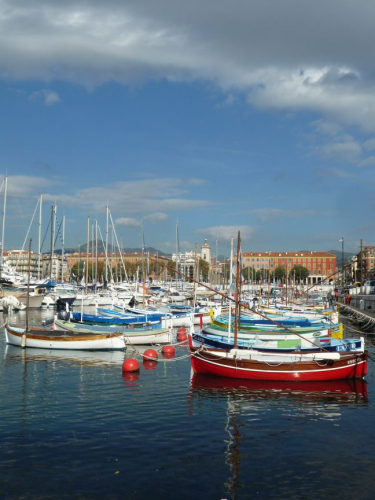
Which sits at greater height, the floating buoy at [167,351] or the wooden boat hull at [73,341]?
the wooden boat hull at [73,341]

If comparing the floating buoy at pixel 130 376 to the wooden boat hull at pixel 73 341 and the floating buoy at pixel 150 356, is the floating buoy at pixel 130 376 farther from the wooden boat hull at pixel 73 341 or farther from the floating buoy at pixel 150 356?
the wooden boat hull at pixel 73 341

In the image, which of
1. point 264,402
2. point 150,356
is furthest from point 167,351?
point 264,402

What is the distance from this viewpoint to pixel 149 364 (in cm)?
3153

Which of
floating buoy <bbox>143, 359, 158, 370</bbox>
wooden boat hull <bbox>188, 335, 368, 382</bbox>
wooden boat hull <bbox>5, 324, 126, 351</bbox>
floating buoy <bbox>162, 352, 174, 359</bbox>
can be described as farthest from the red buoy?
wooden boat hull <bbox>188, 335, 368, 382</bbox>

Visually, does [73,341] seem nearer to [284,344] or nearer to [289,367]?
[284,344]

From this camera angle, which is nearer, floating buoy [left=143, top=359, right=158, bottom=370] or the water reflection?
the water reflection

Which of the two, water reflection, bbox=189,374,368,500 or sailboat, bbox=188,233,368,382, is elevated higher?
sailboat, bbox=188,233,368,382

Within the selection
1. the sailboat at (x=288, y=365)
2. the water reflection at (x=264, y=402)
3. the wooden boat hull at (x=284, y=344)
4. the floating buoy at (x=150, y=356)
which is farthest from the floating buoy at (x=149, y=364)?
the sailboat at (x=288, y=365)

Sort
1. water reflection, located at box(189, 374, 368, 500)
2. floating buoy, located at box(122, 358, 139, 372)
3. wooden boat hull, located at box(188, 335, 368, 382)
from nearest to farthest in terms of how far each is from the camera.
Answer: water reflection, located at box(189, 374, 368, 500), wooden boat hull, located at box(188, 335, 368, 382), floating buoy, located at box(122, 358, 139, 372)

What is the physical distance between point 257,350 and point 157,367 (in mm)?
6588

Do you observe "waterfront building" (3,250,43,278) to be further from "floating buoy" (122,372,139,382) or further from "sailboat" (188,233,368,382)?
"sailboat" (188,233,368,382)

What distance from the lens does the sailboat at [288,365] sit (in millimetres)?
26391

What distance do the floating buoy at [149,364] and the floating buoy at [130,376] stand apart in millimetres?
2283

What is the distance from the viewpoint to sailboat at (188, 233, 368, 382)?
86.6ft
